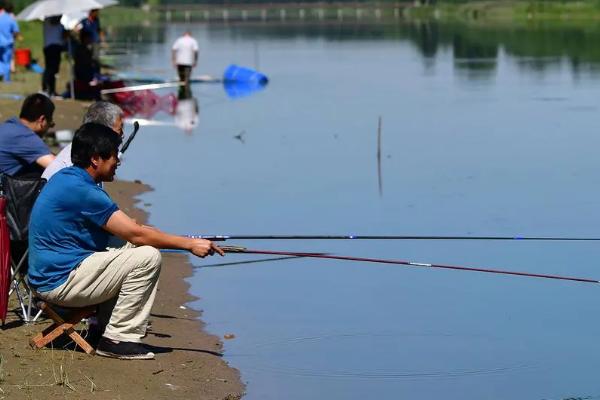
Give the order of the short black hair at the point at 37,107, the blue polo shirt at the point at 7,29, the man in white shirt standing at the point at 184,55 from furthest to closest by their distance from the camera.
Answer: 1. the man in white shirt standing at the point at 184,55
2. the blue polo shirt at the point at 7,29
3. the short black hair at the point at 37,107

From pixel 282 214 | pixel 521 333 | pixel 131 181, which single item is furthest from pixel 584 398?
pixel 131 181

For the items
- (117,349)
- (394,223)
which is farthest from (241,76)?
(117,349)

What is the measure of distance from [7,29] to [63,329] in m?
16.7

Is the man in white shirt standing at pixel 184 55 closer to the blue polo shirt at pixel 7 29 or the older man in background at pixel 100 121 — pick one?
the blue polo shirt at pixel 7 29

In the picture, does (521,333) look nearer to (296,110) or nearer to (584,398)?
(584,398)

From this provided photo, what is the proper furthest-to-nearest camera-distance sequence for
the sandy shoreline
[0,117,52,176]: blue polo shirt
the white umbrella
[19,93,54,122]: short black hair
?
1. the white umbrella
2. [19,93,54,122]: short black hair
3. [0,117,52,176]: blue polo shirt
4. the sandy shoreline

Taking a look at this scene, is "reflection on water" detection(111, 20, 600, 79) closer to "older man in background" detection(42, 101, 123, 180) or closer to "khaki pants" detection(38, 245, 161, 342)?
"older man in background" detection(42, 101, 123, 180)

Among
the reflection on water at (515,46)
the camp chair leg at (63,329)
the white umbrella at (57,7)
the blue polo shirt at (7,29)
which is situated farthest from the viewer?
the reflection on water at (515,46)

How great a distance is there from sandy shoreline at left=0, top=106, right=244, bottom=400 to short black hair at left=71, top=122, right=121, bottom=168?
39.5 inches

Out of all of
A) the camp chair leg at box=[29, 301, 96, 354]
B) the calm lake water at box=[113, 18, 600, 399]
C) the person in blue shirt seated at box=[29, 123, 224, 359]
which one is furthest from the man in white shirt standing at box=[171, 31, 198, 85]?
the person in blue shirt seated at box=[29, 123, 224, 359]

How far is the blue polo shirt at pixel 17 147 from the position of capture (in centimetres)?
845

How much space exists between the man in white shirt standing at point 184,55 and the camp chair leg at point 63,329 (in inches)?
837

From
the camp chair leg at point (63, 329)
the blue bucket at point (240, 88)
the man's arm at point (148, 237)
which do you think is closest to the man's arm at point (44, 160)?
the camp chair leg at point (63, 329)

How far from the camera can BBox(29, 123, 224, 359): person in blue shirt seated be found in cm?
672
